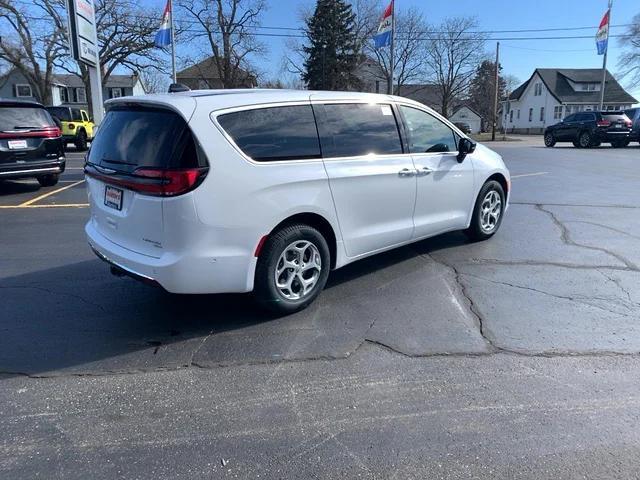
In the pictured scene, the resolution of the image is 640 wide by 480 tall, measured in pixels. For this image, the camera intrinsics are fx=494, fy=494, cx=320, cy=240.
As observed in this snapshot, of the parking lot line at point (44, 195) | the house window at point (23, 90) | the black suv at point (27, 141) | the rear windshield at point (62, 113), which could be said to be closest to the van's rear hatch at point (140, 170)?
the parking lot line at point (44, 195)

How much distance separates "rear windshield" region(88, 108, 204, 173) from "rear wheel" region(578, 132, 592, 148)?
26.1m

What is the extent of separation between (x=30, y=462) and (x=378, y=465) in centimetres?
172

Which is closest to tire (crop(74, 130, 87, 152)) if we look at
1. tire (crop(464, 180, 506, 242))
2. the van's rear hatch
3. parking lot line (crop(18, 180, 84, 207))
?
parking lot line (crop(18, 180, 84, 207))

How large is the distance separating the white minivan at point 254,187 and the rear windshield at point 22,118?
6769 mm

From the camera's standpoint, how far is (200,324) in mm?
4020

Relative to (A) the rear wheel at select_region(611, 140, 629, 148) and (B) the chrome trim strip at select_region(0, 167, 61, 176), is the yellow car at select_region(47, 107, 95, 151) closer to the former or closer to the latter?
(B) the chrome trim strip at select_region(0, 167, 61, 176)

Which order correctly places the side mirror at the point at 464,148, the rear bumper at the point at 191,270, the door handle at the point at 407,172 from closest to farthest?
the rear bumper at the point at 191,270 → the door handle at the point at 407,172 → the side mirror at the point at 464,148

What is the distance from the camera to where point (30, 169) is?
1000cm

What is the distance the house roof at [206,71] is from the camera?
47766 mm

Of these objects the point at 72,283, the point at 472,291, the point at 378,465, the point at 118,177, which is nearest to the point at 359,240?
the point at 472,291

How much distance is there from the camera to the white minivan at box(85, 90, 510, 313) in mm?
3471

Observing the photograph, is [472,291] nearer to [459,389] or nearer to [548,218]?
[459,389]

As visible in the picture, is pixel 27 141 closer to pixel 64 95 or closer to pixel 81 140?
pixel 81 140

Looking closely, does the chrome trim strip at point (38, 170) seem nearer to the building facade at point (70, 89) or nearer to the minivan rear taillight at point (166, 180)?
the minivan rear taillight at point (166, 180)
